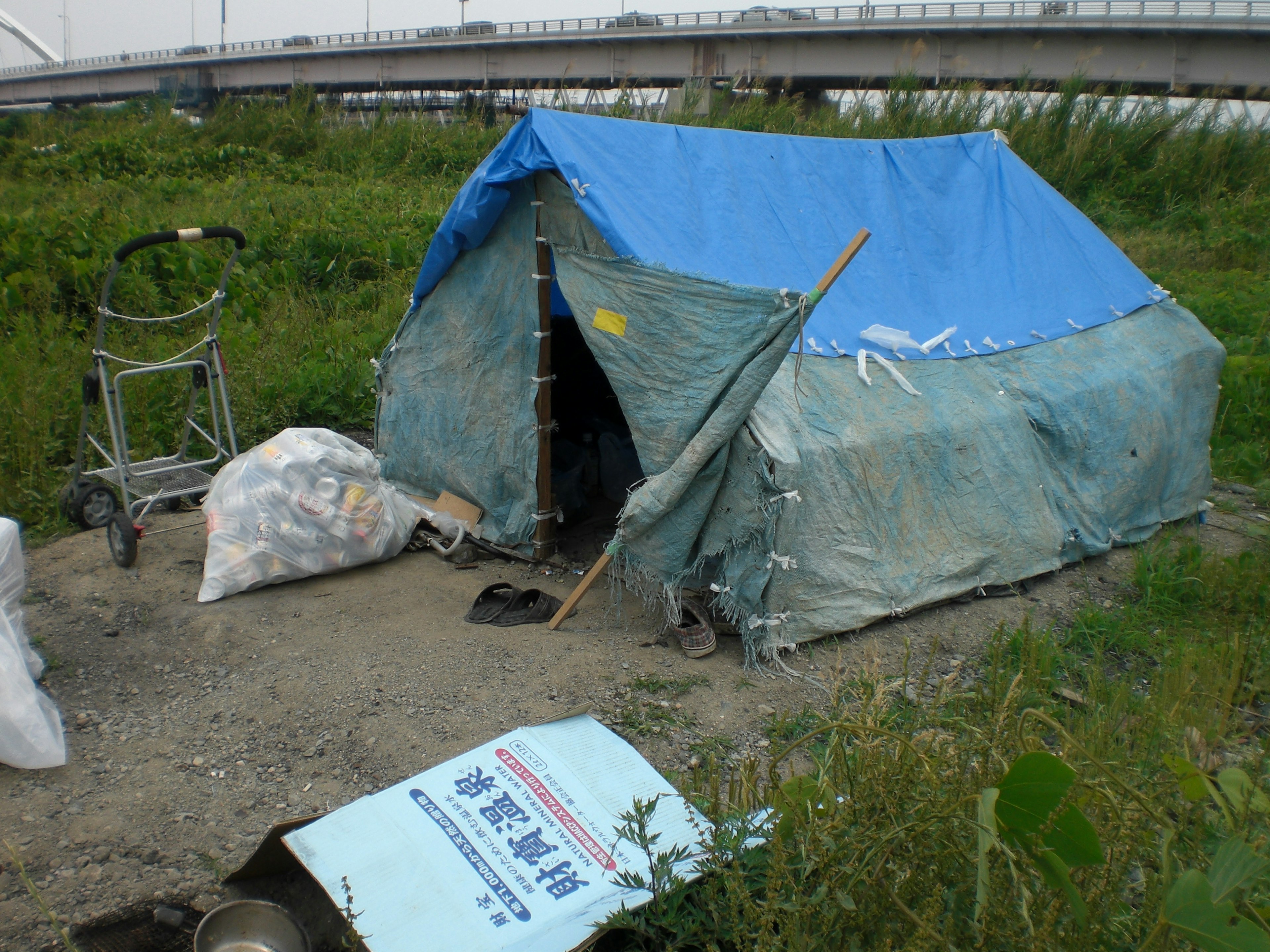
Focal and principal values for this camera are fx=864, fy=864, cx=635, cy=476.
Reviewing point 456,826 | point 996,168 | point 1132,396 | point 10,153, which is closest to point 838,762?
point 456,826

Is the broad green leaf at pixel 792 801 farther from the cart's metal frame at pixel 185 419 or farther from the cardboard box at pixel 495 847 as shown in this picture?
the cart's metal frame at pixel 185 419

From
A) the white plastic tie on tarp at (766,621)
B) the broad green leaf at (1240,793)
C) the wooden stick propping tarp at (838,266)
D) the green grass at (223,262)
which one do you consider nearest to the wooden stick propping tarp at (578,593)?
the white plastic tie on tarp at (766,621)

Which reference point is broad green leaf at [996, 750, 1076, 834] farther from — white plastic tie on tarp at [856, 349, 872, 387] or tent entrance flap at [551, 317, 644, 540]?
tent entrance flap at [551, 317, 644, 540]

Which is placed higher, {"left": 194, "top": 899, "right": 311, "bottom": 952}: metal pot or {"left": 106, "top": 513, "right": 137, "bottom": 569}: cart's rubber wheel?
{"left": 106, "top": 513, "right": 137, "bottom": 569}: cart's rubber wheel

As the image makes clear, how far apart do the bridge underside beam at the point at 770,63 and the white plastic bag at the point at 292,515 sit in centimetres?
1368

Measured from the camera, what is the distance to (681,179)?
477 cm

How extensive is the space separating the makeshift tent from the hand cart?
101 centimetres

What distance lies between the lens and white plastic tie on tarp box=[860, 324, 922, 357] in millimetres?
4742

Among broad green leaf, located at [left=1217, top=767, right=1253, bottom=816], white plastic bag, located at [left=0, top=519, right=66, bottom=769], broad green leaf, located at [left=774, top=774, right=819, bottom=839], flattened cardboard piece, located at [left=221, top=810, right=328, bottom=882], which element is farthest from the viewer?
white plastic bag, located at [left=0, top=519, right=66, bottom=769]


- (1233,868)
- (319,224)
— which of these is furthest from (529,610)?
(319,224)

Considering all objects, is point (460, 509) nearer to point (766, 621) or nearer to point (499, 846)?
point (766, 621)

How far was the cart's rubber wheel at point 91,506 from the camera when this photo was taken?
4.95 metres

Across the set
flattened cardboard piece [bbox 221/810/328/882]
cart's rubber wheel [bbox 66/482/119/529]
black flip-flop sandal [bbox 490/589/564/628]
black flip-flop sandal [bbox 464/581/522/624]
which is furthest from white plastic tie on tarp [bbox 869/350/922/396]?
cart's rubber wheel [bbox 66/482/119/529]

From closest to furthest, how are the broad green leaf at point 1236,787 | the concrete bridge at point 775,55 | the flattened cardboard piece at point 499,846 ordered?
the broad green leaf at point 1236,787
the flattened cardboard piece at point 499,846
the concrete bridge at point 775,55
